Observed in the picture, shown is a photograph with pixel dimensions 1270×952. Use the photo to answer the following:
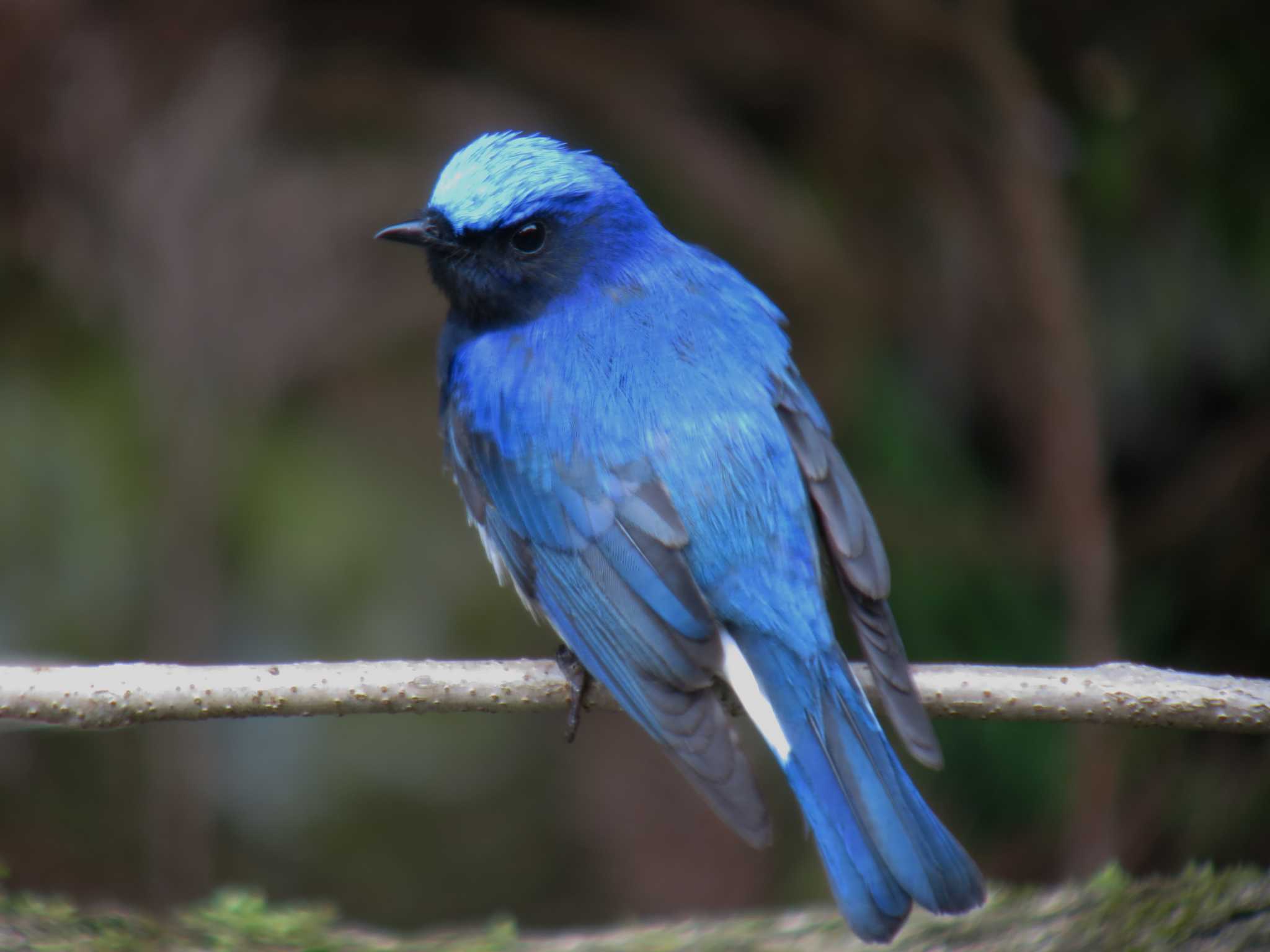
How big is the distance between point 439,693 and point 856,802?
0.86 meters

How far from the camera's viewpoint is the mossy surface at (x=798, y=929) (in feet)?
9.05

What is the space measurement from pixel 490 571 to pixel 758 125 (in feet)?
7.49

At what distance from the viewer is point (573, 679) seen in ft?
→ 10.1

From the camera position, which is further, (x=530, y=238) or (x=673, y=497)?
(x=530, y=238)

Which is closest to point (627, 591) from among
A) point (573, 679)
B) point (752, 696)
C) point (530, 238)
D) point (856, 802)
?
point (573, 679)

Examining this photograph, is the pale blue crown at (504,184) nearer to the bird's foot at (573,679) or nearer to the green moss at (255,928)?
the bird's foot at (573,679)

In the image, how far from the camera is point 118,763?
5758 mm

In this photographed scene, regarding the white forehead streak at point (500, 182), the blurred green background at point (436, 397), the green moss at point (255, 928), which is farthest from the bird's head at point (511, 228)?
the blurred green background at point (436, 397)

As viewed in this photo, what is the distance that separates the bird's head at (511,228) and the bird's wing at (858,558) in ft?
2.21

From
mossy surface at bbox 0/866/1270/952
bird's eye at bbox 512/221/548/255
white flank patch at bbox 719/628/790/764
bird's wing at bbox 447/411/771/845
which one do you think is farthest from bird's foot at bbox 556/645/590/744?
bird's eye at bbox 512/221/548/255

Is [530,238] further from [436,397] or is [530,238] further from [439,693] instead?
[436,397]

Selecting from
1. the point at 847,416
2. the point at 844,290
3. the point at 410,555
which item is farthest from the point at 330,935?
the point at 844,290

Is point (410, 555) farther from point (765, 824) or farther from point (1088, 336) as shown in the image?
point (765, 824)

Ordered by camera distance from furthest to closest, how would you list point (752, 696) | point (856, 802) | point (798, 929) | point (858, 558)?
point (798, 929) < point (858, 558) < point (752, 696) < point (856, 802)
